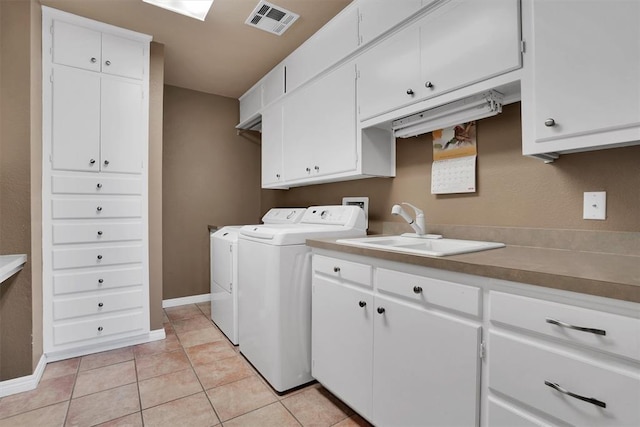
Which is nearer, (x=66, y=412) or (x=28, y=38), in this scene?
(x=66, y=412)

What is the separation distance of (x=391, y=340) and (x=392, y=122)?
1310 mm

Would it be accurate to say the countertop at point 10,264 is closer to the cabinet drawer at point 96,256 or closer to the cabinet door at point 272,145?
the cabinet drawer at point 96,256

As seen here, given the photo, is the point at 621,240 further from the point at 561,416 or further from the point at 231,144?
the point at 231,144

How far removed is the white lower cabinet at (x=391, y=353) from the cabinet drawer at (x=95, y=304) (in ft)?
5.30

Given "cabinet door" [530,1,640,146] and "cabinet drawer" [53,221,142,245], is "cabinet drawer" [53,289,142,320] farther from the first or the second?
"cabinet door" [530,1,640,146]

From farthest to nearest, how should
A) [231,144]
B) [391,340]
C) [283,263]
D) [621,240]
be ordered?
1. [231,144]
2. [283,263]
3. [391,340]
4. [621,240]

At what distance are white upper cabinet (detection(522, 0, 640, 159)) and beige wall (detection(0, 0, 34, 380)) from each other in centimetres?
272

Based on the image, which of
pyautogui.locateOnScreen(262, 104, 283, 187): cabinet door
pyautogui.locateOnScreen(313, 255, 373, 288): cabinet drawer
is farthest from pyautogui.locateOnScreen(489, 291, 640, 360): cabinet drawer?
pyautogui.locateOnScreen(262, 104, 283, 187): cabinet door

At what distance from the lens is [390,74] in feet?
5.92

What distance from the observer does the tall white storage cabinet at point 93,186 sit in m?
2.23

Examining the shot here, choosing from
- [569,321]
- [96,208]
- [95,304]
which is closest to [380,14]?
[569,321]

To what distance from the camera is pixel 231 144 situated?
12.6ft

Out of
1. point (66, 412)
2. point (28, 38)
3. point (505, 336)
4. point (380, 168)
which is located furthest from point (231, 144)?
point (505, 336)

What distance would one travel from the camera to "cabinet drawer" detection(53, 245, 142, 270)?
227 centimetres
